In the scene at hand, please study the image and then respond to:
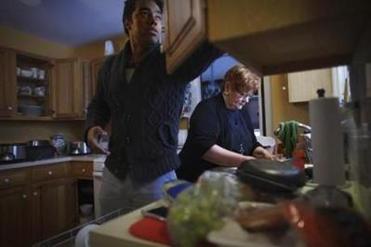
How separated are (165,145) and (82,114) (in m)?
2.58

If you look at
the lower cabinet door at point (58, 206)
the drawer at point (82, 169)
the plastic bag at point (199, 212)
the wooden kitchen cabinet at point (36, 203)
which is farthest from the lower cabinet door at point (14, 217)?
the plastic bag at point (199, 212)

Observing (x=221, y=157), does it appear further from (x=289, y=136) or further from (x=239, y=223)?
(x=239, y=223)

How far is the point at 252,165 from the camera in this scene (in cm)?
60

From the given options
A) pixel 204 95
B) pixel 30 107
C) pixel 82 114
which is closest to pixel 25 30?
pixel 30 107

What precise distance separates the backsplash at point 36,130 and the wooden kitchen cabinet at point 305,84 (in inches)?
108

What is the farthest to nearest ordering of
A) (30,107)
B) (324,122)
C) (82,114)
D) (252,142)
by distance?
(82,114) < (30,107) < (252,142) < (324,122)

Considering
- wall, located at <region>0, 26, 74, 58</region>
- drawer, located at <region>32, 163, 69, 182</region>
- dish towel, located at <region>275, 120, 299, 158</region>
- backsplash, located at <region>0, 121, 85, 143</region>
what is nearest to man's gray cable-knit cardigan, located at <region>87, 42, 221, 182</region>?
dish towel, located at <region>275, 120, 299, 158</region>

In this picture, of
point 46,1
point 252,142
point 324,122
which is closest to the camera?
point 324,122

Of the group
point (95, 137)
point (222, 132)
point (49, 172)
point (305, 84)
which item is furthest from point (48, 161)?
point (305, 84)

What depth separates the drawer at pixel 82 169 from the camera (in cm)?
296

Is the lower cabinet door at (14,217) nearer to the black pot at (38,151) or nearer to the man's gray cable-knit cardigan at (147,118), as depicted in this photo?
the black pot at (38,151)

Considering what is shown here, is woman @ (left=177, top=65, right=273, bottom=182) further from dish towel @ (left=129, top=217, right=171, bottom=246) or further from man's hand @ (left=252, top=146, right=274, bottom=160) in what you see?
dish towel @ (left=129, top=217, right=171, bottom=246)

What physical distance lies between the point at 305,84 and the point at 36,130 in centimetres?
297

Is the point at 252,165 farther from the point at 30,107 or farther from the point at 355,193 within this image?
the point at 30,107
